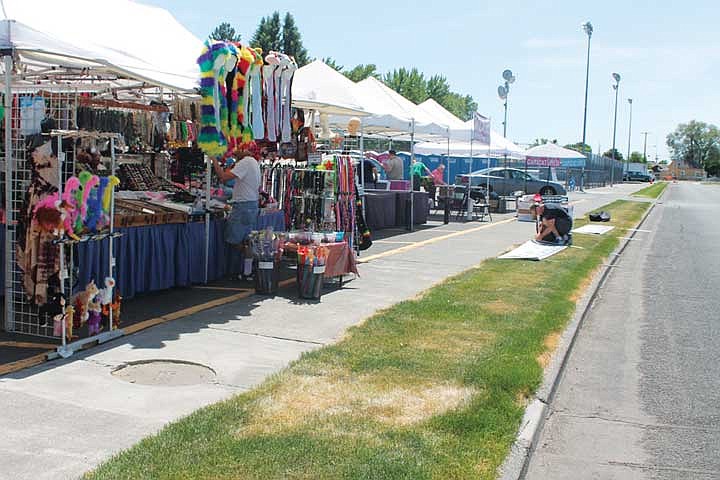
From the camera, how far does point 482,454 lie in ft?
16.2

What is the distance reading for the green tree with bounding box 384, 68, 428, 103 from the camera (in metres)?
85.4

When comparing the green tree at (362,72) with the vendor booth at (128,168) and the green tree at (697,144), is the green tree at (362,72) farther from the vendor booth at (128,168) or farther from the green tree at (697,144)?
the green tree at (697,144)

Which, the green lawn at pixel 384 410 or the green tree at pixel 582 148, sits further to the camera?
the green tree at pixel 582 148

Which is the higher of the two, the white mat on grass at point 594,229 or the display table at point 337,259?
the display table at point 337,259

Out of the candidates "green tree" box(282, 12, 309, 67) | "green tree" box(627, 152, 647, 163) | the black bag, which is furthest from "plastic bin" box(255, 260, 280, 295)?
"green tree" box(627, 152, 647, 163)

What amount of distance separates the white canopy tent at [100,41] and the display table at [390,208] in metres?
8.72

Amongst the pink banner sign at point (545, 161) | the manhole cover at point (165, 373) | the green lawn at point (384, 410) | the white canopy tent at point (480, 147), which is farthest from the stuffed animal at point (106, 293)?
the pink banner sign at point (545, 161)

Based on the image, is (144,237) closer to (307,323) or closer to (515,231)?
(307,323)

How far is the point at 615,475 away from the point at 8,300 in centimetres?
551

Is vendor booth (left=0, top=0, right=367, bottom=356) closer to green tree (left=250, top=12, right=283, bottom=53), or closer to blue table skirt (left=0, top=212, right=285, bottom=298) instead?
blue table skirt (left=0, top=212, right=285, bottom=298)

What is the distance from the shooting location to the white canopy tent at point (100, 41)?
277 inches

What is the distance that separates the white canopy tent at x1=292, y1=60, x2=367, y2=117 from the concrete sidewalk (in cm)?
411

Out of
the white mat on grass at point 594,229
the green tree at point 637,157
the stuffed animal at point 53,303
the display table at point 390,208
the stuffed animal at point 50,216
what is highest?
the green tree at point 637,157

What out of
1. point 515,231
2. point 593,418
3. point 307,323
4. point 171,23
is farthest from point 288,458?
point 515,231
